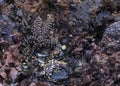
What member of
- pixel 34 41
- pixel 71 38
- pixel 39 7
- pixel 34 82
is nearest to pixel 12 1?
pixel 39 7

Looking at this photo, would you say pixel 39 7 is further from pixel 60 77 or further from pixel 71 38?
pixel 60 77

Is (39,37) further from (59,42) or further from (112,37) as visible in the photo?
(112,37)

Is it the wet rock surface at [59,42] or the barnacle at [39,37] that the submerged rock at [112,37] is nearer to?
the wet rock surface at [59,42]

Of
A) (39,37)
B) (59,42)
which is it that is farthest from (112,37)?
(39,37)

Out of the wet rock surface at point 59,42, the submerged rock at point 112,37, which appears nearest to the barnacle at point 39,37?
the wet rock surface at point 59,42

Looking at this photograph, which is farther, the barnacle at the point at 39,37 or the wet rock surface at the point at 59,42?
the barnacle at the point at 39,37

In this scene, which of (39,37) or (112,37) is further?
(39,37)

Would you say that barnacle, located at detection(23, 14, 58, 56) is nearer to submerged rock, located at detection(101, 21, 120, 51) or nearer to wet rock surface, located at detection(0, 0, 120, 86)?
wet rock surface, located at detection(0, 0, 120, 86)

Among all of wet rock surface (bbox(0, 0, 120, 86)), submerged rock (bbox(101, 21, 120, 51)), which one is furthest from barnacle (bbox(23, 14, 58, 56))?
submerged rock (bbox(101, 21, 120, 51))
